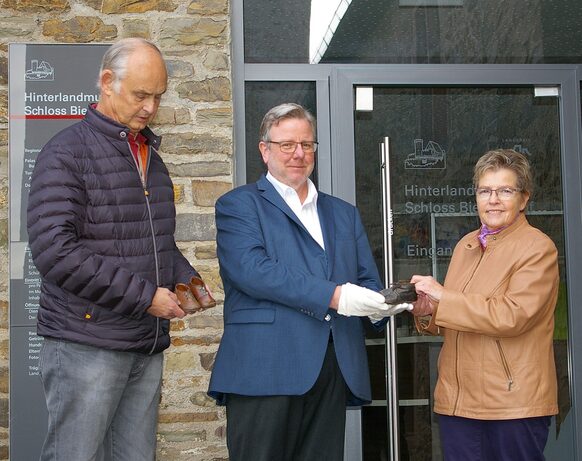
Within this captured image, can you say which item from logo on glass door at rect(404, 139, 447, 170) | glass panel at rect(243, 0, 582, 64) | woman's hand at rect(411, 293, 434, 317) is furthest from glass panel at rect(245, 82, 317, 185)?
woman's hand at rect(411, 293, 434, 317)

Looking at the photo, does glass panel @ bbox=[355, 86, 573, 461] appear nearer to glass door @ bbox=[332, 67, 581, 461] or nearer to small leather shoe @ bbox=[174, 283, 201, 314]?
glass door @ bbox=[332, 67, 581, 461]

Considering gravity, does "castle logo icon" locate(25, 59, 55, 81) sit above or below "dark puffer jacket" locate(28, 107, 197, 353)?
above

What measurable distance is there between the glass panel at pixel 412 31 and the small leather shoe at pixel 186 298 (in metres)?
2.28

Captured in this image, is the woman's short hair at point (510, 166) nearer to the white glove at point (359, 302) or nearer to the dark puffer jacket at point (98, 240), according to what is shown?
the white glove at point (359, 302)

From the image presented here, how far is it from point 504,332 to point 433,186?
1908 mm

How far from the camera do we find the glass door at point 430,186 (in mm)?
4969

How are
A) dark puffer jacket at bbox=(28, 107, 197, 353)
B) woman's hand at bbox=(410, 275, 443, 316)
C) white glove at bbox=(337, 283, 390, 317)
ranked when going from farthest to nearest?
woman's hand at bbox=(410, 275, 443, 316) < white glove at bbox=(337, 283, 390, 317) < dark puffer jacket at bbox=(28, 107, 197, 353)

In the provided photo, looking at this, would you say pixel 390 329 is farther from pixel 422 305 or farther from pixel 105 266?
pixel 105 266

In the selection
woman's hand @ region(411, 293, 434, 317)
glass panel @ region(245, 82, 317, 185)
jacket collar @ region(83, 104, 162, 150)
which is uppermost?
glass panel @ region(245, 82, 317, 185)

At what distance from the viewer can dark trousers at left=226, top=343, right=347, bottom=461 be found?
3.26 meters

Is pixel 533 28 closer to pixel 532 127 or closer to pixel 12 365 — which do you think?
pixel 532 127

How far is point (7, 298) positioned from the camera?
4590 mm

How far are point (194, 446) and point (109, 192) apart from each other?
211cm

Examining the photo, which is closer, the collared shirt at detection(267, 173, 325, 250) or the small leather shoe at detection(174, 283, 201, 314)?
the small leather shoe at detection(174, 283, 201, 314)
